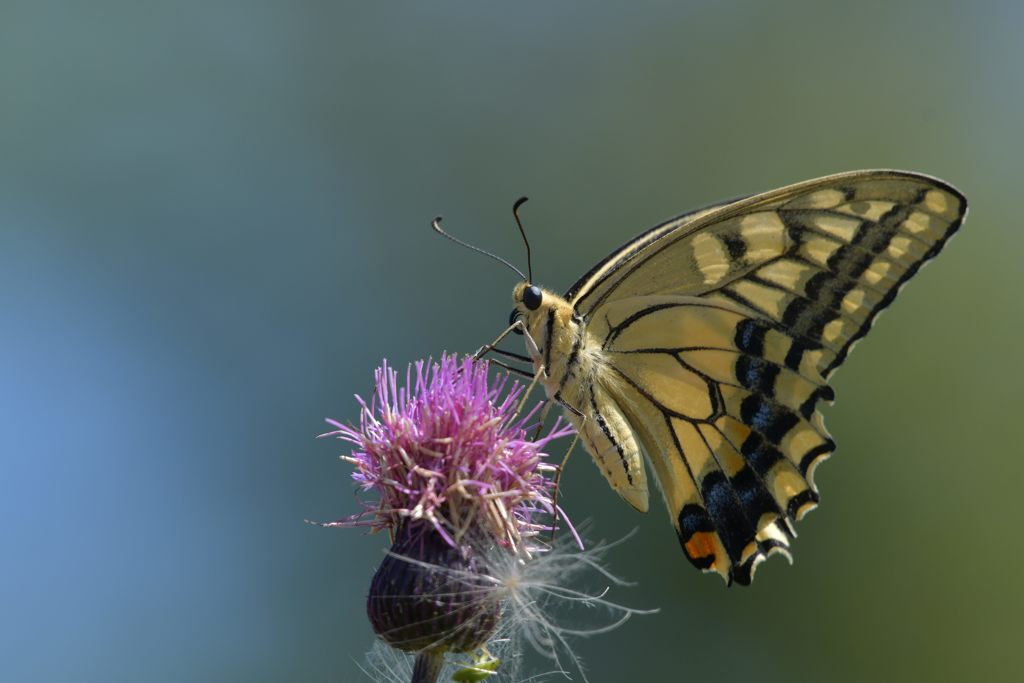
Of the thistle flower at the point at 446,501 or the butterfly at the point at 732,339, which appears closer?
the thistle flower at the point at 446,501

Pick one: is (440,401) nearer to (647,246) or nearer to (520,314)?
(520,314)

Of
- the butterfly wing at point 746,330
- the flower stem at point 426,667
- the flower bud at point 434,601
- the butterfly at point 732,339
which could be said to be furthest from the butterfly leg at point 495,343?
the flower stem at point 426,667

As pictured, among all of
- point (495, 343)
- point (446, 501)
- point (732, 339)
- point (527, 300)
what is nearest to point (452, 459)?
point (446, 501)

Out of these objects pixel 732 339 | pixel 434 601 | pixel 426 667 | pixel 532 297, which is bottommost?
pixel 426 667

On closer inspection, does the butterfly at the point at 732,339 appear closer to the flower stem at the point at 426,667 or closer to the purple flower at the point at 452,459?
the purple flower at the point at 452,459

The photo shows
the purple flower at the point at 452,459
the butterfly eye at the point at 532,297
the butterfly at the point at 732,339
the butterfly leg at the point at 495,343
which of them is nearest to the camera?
the purple flower at the point at 452,459

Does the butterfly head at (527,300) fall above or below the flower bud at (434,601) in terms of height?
above

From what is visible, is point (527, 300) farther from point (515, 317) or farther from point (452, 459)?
point (452, 459)

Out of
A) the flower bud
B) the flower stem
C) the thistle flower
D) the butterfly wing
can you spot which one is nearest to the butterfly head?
the butterfly wing

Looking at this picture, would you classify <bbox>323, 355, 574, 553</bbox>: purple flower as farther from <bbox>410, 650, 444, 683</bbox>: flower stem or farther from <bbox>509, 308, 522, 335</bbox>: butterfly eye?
<bbox>509, 308, 522, 335</bbox>: butterfly eye
